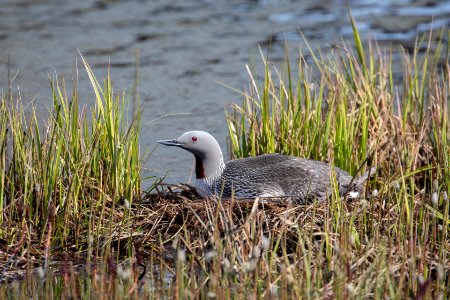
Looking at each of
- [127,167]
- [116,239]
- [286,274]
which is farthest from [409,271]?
[127,167]

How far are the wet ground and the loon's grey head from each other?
213 centimetres

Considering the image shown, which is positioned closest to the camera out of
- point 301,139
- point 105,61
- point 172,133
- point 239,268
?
point 239,268

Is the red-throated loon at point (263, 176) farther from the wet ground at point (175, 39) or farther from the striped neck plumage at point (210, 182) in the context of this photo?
the wet ground at point (175, 39)

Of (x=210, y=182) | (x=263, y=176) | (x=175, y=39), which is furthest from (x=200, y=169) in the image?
(x=175, y=39)

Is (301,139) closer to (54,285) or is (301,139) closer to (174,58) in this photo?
(54,285)

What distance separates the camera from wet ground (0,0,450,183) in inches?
461

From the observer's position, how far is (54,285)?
6.20 meters

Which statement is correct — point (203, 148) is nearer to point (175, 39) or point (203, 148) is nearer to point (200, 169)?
point (200, 169)

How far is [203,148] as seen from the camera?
7590 millimetres

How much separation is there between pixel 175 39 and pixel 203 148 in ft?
24.8

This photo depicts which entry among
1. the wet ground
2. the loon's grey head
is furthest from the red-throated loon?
the wet ground

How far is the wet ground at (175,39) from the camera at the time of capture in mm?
11703

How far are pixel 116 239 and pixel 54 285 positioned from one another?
651 mm

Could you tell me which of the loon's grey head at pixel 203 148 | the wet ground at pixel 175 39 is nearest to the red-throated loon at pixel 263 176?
the loon's grey head at pixel 203 148
